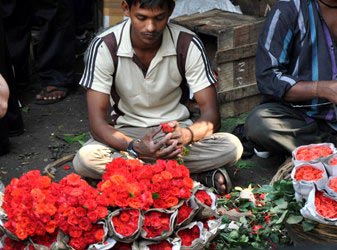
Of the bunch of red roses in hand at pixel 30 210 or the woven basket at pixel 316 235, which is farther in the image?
the woven basket at pixel 316 235

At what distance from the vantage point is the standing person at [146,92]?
4453 millimetres

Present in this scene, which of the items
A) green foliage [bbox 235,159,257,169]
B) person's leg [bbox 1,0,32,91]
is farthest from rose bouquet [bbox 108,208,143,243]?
person's leg [bbox 1,0,32,91]

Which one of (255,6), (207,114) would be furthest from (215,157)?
(255,6)

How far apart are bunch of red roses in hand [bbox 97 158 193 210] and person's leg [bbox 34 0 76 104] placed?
130 inches

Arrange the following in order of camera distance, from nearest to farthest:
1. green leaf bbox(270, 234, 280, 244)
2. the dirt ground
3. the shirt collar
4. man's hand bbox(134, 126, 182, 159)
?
green leaf bbox(270, 234, 280, 244) < man's hand bbox(134, 126, 182, 159) < the shirt collar < the dirt ground

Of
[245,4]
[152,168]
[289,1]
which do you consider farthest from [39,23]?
[152,168]

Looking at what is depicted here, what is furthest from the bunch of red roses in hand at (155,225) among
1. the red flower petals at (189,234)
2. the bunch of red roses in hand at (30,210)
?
the bunch of red roses in hand at (30,210)

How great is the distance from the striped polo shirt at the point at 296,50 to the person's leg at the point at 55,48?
2506 millimetres

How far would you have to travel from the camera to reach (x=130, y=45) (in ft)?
14.8

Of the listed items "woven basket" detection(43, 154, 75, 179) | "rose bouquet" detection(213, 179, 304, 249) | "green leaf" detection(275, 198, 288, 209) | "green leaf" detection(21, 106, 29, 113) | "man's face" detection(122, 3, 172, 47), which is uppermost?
"man's face" detection(122, 3, 172, 47)

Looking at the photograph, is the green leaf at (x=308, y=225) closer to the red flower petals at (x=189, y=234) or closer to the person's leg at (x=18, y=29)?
the red flower petals at (x=189, y=234)

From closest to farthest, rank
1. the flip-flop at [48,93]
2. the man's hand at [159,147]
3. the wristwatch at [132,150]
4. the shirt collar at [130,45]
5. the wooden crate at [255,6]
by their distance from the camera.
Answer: the man's hand at [159,147]
the wristwatch at [132,150]
the shirt collar at [130,45]
the wooden crate at [255,6]
the flip-flop at [48,93]

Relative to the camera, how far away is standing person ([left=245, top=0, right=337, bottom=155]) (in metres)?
4.65

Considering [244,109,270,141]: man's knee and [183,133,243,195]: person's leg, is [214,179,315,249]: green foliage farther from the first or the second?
[244,109,270,141]: man's knee
